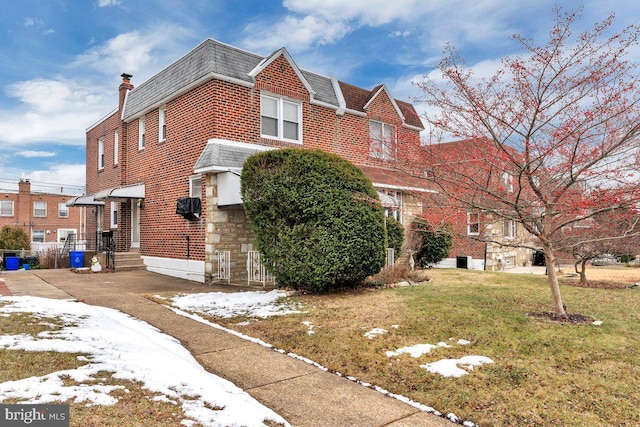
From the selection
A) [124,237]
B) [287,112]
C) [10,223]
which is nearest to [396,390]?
[287,112]

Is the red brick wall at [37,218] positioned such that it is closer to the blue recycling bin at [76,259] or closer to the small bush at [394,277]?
the blue recycling bin at [76,259]

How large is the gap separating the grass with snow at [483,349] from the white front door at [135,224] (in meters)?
10.8

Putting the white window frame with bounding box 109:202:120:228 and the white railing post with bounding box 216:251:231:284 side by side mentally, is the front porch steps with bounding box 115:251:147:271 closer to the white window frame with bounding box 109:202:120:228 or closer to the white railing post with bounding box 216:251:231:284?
the white window frame with bounding box 109:202:120:228

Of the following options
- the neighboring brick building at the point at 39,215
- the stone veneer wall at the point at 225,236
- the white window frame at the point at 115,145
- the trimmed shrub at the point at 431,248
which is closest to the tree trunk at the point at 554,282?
the stone veneer wall at the point at 225,236

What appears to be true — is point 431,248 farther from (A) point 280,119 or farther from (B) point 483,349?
(B) point 483,349

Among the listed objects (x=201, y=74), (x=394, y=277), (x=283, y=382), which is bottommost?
(x=283, y=382)

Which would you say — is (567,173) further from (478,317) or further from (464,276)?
(464,276)

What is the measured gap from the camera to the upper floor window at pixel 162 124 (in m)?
15.5

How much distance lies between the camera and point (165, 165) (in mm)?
15188

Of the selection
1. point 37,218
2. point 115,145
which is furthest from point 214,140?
point 37,218

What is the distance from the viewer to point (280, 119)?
1455 centimetres

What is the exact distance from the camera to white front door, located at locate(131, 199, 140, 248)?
56.3 feet

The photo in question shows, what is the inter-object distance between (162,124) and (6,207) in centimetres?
3320

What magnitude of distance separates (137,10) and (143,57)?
478 centimetres
